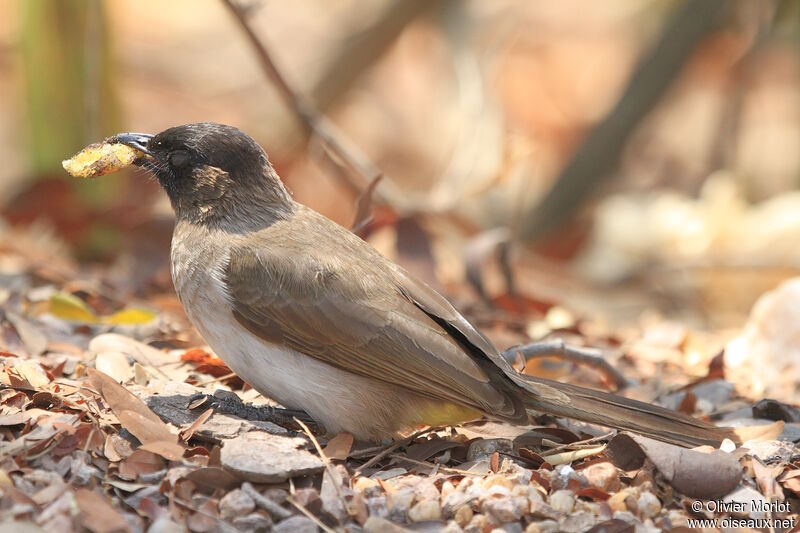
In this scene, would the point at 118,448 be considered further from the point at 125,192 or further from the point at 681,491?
the point at 125,192

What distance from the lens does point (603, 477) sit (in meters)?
3.47

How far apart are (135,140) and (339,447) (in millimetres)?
1565

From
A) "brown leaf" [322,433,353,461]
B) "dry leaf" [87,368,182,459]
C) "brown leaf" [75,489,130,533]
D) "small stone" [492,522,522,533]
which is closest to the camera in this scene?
"brown leaf" [75,489,130,533]

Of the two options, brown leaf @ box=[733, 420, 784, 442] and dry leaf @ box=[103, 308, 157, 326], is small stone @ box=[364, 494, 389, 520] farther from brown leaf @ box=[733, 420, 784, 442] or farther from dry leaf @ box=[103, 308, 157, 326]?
dry leaf @ box=[103, 308, 157, 326]

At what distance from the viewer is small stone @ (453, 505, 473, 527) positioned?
3.25m

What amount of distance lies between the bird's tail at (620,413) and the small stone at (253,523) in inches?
44.7

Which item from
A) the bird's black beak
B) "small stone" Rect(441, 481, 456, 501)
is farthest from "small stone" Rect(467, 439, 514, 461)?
the bird's black beak

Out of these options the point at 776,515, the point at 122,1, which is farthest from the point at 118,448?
the point at 122,1

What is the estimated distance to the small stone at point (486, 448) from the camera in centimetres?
379

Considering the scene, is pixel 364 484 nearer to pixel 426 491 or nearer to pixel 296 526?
pixel 426 491

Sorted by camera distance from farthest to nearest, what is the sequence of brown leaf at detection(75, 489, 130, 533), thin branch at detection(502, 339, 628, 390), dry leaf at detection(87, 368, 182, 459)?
thin branch at detection(502, 339, 628, 390), dry leaf at detection(87, 368, 182, 459), brown leaf at detection(75, 489, 130, 533)

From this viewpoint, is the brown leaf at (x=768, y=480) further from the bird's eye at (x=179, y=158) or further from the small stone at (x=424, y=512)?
the bird's eye at (x=179, y=158)

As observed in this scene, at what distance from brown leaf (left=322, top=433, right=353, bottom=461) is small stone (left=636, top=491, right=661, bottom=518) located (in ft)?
3.11

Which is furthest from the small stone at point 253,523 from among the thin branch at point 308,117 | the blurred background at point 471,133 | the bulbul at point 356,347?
the thin branch at point 308,117
